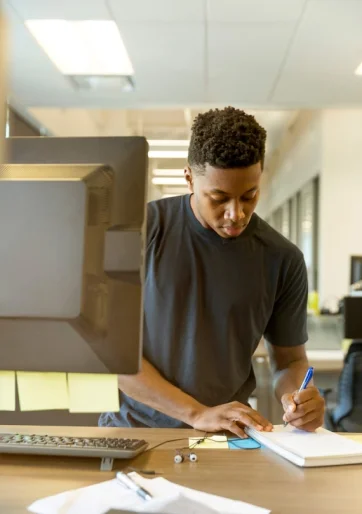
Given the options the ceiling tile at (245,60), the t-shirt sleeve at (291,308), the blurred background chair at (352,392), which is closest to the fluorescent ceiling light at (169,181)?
the ceiling tile at (245,60)

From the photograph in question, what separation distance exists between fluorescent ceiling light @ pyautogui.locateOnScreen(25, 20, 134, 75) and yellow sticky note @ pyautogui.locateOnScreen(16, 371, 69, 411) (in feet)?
8.52

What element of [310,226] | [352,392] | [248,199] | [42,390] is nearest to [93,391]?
[42,390]

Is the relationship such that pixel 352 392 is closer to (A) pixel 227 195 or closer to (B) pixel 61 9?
(A) pixel 227 195

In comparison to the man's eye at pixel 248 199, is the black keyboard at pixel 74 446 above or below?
below

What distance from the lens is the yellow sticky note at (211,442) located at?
1.11 m

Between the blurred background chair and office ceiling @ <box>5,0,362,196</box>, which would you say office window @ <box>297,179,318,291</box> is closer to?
office ceiling @ <box>5,0,362,196</box>

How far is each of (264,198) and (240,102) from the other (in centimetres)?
689

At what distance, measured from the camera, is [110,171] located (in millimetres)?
891

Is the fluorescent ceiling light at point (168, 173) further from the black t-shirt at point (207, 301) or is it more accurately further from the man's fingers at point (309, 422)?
the man's fingers at point (309, 422)

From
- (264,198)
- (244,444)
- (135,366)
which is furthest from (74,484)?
(264,198)

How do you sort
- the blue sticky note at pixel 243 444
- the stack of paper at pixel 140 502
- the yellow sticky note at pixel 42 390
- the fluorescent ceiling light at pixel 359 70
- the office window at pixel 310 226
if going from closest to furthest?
the stack of paper at pixel 140 502 < the yellow sticky note at pixel 42 390 < the blue sticky note at pixel 243 444 < the fluorescent ceiling light at pixel 359 70 < the office window at pixel 310 226

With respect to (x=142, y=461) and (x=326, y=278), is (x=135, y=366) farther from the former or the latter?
(x=326, y=278)

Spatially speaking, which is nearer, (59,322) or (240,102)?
(59,322)

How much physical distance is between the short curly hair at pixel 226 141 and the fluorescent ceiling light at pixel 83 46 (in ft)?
6.82
